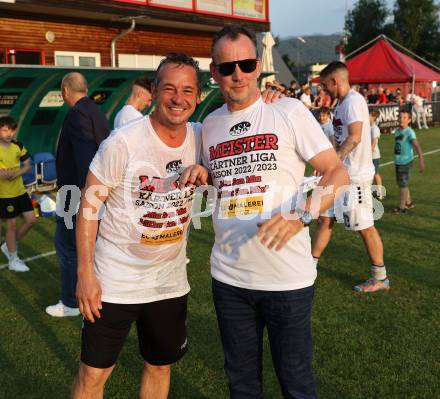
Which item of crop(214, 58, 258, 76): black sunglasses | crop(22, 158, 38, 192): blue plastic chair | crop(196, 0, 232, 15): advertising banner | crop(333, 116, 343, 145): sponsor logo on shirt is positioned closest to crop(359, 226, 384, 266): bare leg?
crop(333, 116, 343, 145): sponsor logo on shirt

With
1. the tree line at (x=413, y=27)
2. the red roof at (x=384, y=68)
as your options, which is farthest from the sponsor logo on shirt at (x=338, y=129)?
the tree line at (x=413, y=27)

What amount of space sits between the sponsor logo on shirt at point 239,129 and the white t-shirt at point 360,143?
316cm

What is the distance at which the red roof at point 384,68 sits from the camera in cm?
2830

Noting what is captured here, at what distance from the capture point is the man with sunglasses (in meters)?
2.77

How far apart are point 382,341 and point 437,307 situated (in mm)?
1085

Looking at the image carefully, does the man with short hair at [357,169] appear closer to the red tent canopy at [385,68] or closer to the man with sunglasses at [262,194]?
the man with sunglasses at [262,194]

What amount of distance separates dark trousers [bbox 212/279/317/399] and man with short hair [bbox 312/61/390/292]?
3019mm

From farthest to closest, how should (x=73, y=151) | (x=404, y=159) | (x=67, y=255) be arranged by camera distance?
(x=404, y=159), (x=67, y=255), (x=73, y=151)

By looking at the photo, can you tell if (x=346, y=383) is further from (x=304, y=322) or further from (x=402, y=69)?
(x=402, y=69)

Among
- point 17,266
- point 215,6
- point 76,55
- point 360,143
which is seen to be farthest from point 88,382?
point 215,6

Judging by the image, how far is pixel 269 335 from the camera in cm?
292

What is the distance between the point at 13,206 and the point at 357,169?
4390mm

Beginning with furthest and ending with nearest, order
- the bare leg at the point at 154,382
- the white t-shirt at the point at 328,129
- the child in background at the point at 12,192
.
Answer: the white t-shirt at the point at 328,129
the child in background at the point at 12,192
the bare leg at the point at 154,382

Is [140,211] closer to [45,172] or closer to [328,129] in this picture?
[328,129]
